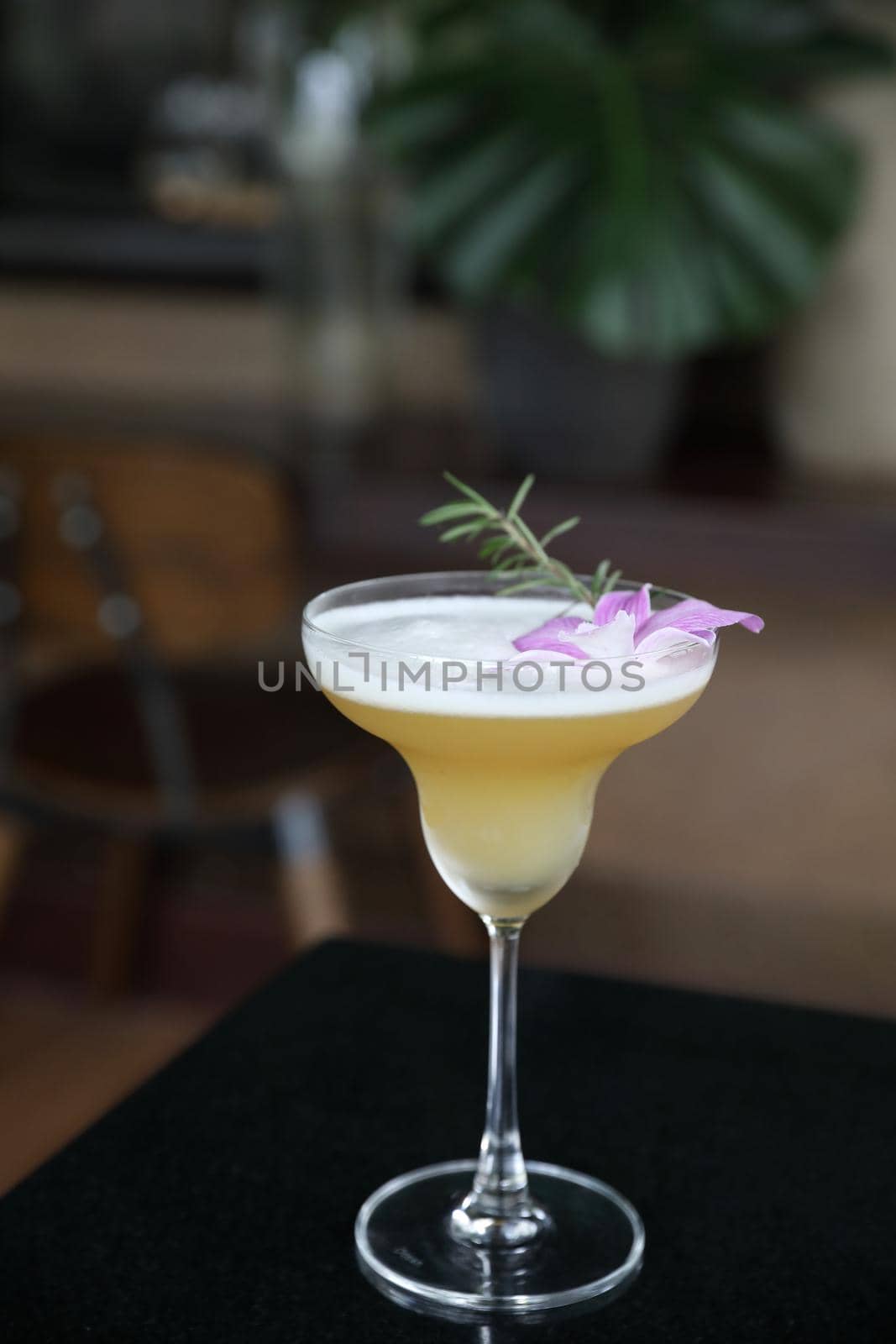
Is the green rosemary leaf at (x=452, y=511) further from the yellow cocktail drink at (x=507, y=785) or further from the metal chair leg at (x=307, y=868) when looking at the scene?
the metal chair leg at (x=307, y=868)

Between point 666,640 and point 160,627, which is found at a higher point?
point 666,640

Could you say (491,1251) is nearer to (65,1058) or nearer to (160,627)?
(160,627)

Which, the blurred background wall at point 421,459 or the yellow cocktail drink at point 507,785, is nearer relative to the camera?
the yellow cocktail drink at point 507,785

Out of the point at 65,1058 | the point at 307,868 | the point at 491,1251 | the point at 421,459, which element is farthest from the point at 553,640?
the point at 65,1058

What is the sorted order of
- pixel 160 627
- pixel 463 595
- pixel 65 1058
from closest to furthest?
pixel 463 595
pixel 160 627
pixel 65 1058

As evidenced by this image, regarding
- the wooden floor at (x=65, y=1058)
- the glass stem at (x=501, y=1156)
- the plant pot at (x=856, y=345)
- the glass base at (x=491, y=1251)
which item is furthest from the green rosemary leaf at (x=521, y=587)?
the plant pot at (x=856, y=345)

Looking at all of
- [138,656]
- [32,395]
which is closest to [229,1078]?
[138,656]

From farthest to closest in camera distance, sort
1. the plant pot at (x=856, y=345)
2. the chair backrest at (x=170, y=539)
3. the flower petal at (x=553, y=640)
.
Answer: the plant pot at (x=856, y=345) < the chair backrest at (x=170, y=539) < the flower petal at (x=553, y=640)

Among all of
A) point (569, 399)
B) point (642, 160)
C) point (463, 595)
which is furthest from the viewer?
point (569, 399)

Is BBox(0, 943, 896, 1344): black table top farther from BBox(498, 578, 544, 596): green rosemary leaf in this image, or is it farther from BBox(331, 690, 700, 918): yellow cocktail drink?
BBox(498, 578, 544, 596): green rosemary leaf
